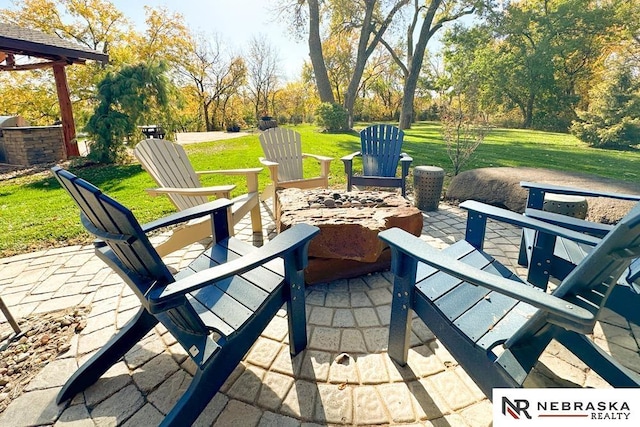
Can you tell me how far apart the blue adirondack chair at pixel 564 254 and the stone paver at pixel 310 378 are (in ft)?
1.12

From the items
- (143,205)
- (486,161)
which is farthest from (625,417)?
(486,161)

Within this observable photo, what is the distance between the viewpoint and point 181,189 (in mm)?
2307

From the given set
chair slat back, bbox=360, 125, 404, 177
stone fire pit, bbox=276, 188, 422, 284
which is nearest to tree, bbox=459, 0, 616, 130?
chair slat back, bbox=360, 125, 404, 177

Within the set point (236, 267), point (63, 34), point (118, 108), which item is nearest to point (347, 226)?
point (236, 267)

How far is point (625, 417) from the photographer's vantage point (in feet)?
3.40

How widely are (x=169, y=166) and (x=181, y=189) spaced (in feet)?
1.80

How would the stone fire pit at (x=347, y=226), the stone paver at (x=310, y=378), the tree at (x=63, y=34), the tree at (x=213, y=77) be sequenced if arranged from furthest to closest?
1. the tree at (x=213, y=77)
2. the tree at (x=63, y=34)
3. the stone fire pit at (x=347, y=226)
4. the stone paver at (x=310, y=378)

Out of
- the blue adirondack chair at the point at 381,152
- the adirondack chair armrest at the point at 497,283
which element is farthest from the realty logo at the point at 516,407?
the blue adirondack chair at the point at 381,152

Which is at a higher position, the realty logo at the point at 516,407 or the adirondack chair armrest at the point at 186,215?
the adirondack chair armrest at the point at 186,215

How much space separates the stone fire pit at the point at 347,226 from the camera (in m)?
2.00

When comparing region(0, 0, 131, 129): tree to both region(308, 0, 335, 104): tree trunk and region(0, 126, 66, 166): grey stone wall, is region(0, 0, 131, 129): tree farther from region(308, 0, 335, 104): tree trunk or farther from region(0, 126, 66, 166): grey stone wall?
region(308, 0, 335, 104): tree trunk

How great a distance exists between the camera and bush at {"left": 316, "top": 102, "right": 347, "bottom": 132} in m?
10.8

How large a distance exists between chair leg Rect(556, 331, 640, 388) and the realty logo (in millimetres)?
247

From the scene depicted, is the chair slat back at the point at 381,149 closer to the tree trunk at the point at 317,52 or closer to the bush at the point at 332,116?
the bush at the point at 332,116
